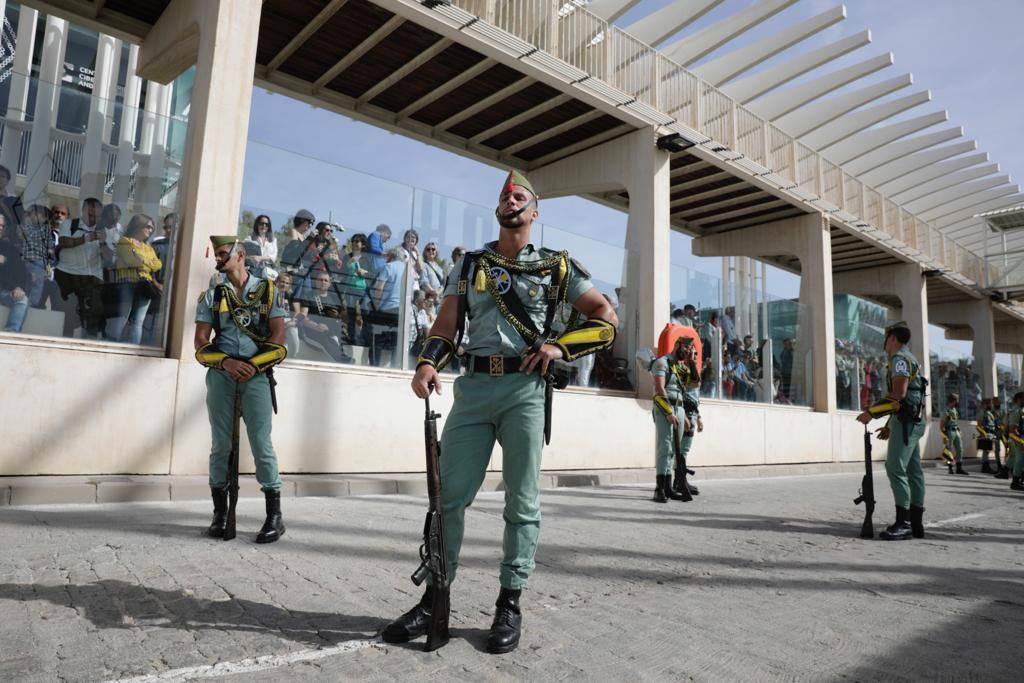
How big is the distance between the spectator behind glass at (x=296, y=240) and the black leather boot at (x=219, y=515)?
404 centimetres

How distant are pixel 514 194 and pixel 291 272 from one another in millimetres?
5715

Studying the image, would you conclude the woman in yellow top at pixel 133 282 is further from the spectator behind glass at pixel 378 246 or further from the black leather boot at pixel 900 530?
the black leather boot at pixel 900 530

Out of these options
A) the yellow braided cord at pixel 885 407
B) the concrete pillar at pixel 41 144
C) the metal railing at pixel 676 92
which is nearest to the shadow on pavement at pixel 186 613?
the concrete pillar at pixel 41 144

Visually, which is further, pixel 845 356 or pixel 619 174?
pixel 845 356

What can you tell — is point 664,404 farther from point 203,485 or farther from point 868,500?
point 203,485

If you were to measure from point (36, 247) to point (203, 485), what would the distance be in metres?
2.96

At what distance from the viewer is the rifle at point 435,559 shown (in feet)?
8.36

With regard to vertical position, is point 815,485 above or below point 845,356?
below

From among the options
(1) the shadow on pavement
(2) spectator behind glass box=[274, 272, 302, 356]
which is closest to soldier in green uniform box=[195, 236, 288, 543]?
(1) the shadow on pavement

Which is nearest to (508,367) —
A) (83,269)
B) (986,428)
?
(83,269)

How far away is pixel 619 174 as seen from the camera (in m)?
13.7

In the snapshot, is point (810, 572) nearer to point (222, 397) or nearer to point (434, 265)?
point (222, 397)

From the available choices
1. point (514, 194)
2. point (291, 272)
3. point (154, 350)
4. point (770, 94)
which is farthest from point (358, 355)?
point (770, 94)

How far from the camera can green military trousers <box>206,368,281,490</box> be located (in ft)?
14.9
